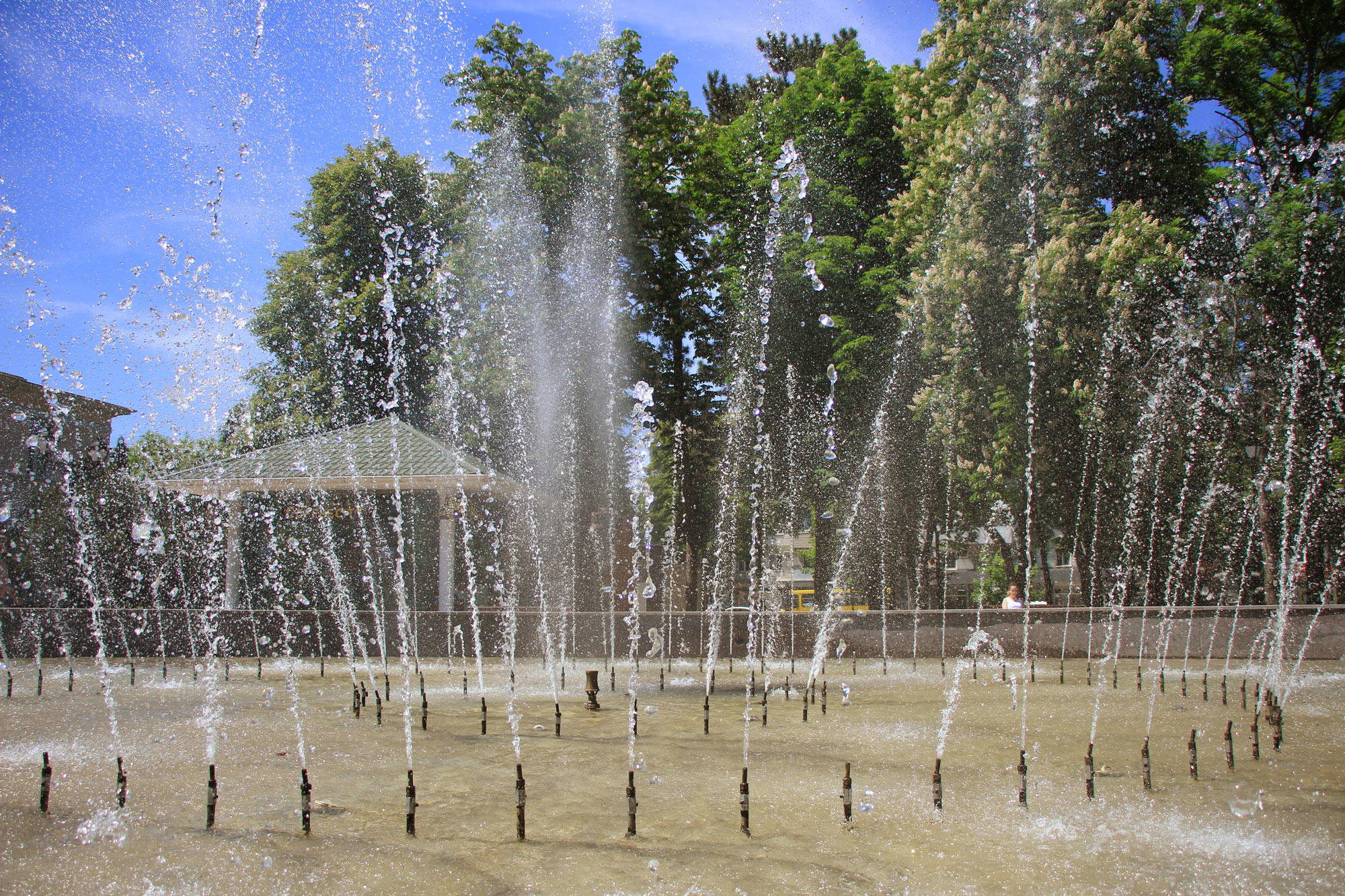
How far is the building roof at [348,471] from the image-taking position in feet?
64.1

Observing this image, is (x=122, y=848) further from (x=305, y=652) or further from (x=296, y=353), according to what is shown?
(x=296, y=353)

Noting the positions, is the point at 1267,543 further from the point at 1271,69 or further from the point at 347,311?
the point at 347,311

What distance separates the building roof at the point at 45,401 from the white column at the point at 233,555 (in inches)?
269

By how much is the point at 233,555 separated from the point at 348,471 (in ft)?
11.9

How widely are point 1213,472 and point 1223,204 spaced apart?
574cm

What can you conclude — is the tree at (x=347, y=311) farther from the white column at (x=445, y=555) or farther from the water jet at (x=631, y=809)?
the water jet at (x=631, y=809)

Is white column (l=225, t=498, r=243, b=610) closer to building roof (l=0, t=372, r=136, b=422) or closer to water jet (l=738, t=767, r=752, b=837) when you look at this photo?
building roof (l=0, t=372, r=136, b=422)

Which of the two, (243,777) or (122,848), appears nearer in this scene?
(122,848)

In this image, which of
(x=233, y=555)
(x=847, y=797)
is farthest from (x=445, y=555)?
(x=847, y=797)

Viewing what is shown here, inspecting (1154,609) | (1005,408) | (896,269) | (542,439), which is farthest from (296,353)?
(1154,609)

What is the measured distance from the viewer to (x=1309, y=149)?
18.6 meters

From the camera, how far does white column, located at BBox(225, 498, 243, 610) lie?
68.0ft

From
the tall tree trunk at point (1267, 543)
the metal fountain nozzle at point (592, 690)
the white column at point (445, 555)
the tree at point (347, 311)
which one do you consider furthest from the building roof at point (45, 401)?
the tall tree trunk at point (1267, 543)

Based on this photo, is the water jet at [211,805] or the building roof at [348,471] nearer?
the water jet at [211,805]
